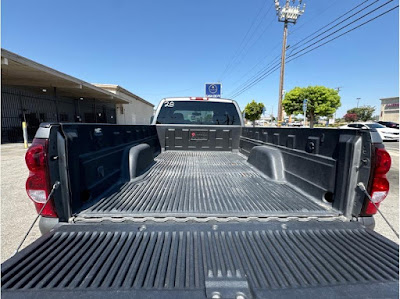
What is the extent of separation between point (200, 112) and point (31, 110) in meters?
18.8

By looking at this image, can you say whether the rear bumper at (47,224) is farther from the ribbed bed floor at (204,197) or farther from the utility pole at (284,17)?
the utility pole at (284,17)

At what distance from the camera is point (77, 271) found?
1.22m

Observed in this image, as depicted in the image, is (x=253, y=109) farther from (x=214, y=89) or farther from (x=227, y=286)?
(x=227, y=286)

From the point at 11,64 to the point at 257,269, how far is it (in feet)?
46.1

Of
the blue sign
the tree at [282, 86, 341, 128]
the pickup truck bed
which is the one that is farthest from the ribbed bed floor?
the tree at [282, 86, 341, 128]

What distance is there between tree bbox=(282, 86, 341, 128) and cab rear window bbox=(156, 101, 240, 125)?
3404 centimetres

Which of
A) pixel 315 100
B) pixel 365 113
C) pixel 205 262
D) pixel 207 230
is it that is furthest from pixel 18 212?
pixel 365 113

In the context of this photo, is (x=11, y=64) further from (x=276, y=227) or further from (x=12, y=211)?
(x=276, y=227)

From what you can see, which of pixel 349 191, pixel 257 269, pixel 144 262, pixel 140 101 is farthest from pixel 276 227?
pixel 140 101

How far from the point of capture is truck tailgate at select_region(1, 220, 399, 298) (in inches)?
43.2

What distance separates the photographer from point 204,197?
2268 millimetres

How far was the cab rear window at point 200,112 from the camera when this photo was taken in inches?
212

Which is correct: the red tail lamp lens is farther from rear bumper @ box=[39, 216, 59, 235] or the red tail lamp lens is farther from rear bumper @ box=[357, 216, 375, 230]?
rear bumper @ box=[39, 216, 59, 235]

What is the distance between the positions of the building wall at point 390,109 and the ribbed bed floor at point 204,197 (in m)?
57.9
